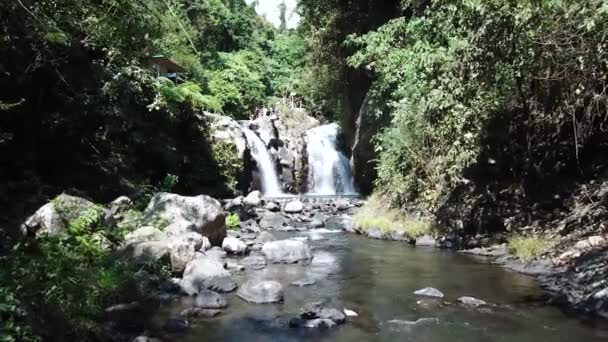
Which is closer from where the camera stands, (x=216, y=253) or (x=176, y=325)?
(x=176, y=325)

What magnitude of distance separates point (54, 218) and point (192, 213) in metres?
2.81

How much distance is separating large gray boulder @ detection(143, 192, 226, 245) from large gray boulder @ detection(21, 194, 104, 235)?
60.9 inches

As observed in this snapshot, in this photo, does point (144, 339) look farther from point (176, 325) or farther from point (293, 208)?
point (293, 208)

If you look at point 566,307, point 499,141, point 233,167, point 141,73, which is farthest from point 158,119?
point 566,307

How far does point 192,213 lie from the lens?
38.6 feet

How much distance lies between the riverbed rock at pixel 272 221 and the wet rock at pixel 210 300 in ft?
25.2

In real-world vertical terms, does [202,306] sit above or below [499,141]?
below

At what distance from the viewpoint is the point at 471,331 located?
674cm

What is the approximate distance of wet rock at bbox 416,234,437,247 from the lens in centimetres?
1262

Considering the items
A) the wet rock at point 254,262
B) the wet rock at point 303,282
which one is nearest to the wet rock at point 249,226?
the wet rock at point 254,262

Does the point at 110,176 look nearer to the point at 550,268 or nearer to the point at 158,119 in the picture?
the point at 158,119

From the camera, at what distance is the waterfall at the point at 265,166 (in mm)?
24969

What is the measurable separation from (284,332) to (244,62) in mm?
34016

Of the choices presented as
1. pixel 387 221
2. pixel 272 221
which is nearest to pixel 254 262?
pixel 387 221
